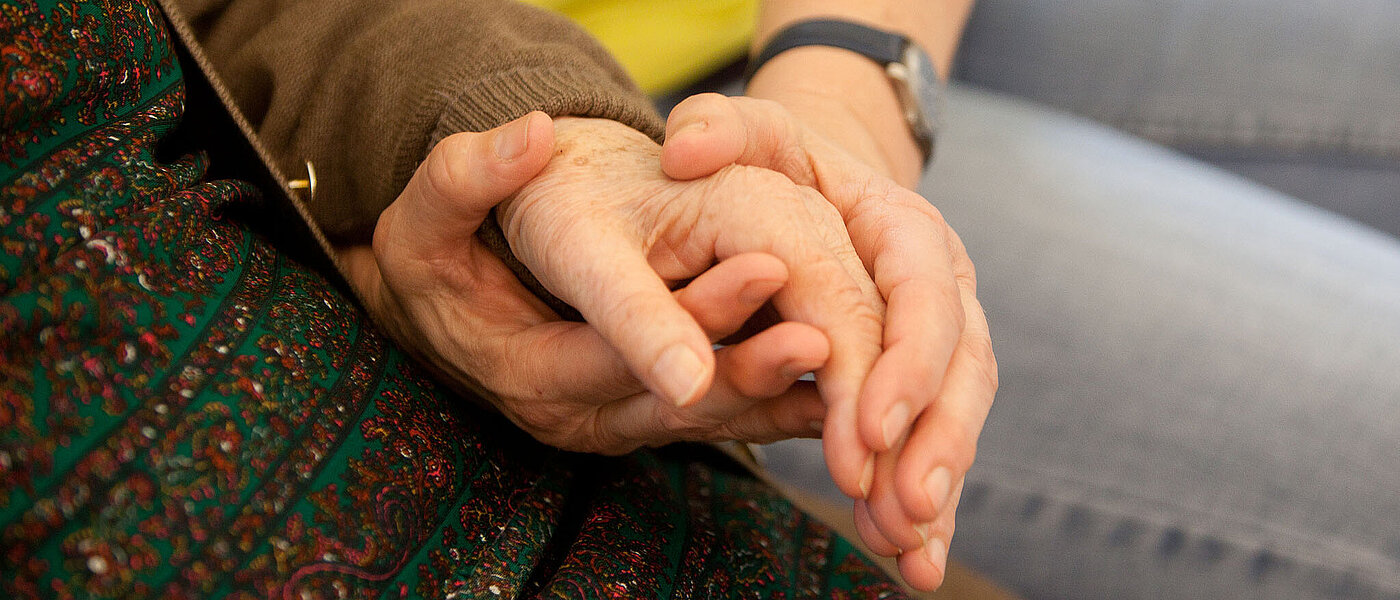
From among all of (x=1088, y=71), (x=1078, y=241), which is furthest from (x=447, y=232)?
(x=1088, y=71)

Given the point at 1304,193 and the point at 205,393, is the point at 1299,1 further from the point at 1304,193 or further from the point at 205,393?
the point at 205,393

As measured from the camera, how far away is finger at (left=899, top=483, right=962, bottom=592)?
45 cm

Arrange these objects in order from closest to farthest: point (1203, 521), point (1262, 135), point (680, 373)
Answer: point (680, 373), point (1203, 521), point (1262, 135)

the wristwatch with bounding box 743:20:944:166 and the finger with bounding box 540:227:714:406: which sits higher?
the finger with bounding box 540:227:714:406

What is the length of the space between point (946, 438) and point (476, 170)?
0.30m

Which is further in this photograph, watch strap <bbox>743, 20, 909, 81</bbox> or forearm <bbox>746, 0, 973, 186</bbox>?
watch strap <bbox>743, 20, 909, 81</bbox>

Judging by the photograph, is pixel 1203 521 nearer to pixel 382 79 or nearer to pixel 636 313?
pixel 636 313

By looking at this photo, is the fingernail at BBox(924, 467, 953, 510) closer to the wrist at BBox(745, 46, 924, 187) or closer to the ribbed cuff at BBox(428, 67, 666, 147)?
the ribbed cuff at BBox(428, 67, 666, 147)

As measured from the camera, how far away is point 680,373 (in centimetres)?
40

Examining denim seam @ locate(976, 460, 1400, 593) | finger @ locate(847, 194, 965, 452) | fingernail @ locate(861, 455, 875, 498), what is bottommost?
denim seam @ locate(976, 460, 1400, 593)

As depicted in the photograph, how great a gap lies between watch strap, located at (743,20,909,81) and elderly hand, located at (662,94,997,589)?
439mm

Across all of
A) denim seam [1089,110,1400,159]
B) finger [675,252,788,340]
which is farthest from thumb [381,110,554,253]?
denim seam [1089,110,1400,159]

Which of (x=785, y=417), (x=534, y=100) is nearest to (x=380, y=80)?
(x=534, y=100)

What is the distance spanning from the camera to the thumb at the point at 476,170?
500mm
